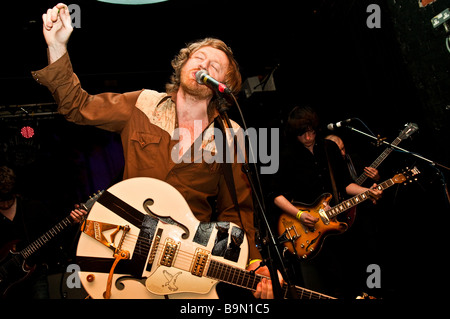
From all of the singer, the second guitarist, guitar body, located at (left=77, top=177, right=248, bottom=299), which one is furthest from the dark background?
guitar body, located at (left=77, top=177, right=248, bottom=299)

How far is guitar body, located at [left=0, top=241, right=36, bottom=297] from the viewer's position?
3816mm

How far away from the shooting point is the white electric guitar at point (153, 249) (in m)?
1.76

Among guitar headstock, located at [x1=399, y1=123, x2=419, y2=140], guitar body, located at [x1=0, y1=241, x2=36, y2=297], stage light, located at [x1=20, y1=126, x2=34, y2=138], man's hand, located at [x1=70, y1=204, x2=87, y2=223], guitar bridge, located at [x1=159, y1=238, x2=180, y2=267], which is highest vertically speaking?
stage light, located at [x1=20, y1=126, x2=34, y2=138]

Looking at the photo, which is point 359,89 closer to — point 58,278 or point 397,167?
point 397,167

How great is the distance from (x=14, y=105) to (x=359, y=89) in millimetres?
8088

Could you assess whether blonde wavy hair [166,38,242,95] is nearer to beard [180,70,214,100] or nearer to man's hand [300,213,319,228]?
beard [180,70,214,100]

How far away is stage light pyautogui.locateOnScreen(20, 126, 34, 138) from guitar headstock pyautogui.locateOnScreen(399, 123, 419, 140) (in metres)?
8.37

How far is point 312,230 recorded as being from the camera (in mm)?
3965

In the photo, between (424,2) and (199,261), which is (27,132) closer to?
(199,261)

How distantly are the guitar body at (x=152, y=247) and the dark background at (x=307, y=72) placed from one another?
1536 mm

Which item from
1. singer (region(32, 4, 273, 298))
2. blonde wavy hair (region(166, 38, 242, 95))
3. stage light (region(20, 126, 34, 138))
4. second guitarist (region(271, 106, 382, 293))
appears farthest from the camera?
stage light (region(20, 126, 34, 138))

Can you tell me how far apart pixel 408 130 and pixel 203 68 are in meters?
3.11

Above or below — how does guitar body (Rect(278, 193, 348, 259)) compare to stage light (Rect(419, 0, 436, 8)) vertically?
below
